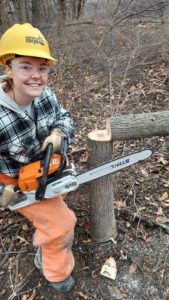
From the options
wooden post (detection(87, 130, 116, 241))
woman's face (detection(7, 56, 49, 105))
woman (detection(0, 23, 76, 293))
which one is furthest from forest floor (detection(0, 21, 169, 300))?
woman's face (detection(7, 56, 49, 105))

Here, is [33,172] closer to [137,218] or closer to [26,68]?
[26,68]

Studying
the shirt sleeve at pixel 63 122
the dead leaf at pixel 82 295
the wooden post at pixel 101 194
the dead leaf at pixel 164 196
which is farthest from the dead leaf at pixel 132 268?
the shirt sleeve at pixel 63 122

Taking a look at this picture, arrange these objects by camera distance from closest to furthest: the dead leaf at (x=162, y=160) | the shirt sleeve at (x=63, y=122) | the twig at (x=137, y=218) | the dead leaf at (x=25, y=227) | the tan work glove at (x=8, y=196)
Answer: the tan work glove at (x=8, y=196)
the shirt sleeve at (x=63, y=122)
the twig at (x=137, y=218)
the dead leaf at (x=25, y=227)
the dead leaf at (x=162, y=160)

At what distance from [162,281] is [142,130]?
1.18 meters

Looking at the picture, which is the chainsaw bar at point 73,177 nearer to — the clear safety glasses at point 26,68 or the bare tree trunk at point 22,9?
the clear safety glasses at point 26,68

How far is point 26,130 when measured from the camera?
2070mm

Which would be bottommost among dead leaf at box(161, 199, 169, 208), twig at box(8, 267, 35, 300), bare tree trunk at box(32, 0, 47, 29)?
twig at box(8, 267, 35, 300)

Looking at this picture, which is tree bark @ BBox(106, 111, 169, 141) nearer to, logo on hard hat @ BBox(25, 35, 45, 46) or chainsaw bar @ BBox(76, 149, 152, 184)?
chainsaw bar @ BBox(76, 149, 152, 184)

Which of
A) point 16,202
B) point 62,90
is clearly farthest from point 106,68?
point 16,202

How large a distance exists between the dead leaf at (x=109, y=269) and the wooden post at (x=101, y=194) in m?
0.20

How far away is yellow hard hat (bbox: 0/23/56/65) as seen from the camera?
178 cm

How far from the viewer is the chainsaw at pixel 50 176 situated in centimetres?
190

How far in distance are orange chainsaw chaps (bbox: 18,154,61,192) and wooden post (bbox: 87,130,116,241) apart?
1.33ft

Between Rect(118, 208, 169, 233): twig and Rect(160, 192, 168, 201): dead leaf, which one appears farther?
Rect(160, 192, 168, 201): dead leaf
